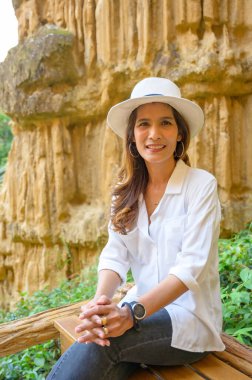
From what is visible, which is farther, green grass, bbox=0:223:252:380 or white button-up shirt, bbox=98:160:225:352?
green grass, bbox=0:223:252:380

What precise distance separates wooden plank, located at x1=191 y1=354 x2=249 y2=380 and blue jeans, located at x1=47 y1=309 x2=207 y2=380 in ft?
0.35

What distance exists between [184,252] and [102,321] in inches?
18.1

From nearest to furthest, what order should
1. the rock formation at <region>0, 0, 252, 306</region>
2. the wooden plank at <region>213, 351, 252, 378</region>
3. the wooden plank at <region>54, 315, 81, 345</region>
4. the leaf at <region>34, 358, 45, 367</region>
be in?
1. the wooden plank at <region>213, 351, 252, 378</region>
2. the wooden plank at <region>54, 315, 81, 345</region>
3. the leaf at <region>34, 358, 45, 367</region>
4. the rock formation at <region>0, 0, 252, 306</region>

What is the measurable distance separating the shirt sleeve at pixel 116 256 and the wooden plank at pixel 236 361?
602 mm

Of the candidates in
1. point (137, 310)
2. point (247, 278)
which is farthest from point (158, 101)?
point (247, 278)

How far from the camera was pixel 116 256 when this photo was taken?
1.87 meters

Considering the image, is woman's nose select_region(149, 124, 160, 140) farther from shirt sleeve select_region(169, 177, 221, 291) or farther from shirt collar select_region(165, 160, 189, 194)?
shirt sleeve select_region(169, 177, 221, 291)

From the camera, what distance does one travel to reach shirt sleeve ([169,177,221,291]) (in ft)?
5.03

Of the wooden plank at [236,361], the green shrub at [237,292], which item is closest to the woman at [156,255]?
the wooden plank at [236,361]

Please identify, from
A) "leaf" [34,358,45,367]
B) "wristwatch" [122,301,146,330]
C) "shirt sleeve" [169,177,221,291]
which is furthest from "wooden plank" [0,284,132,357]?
"shirt sleeve" [169,177,221,291]

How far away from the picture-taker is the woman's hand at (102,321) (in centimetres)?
139

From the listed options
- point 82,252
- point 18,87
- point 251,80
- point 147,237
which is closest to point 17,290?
point 82,252

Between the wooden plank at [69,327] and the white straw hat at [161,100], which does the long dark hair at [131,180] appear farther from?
the wooden plank at [69,327]

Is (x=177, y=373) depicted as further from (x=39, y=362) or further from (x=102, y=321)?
(x=39, y=362)
